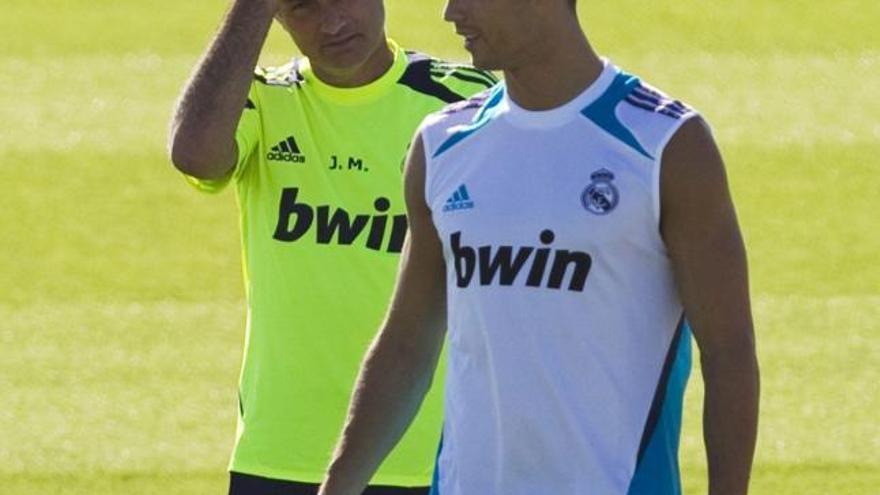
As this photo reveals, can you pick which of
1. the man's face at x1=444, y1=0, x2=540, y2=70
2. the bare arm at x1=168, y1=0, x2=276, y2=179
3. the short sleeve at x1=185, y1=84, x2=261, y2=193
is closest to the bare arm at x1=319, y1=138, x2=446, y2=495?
the man's face at x1=444, y1=0, x2=540, y2=70

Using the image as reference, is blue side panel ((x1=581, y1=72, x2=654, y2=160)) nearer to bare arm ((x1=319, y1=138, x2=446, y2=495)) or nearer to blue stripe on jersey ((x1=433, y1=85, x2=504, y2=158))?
blue stripe on jersey ((x1=433, y1=85, x2=504, y2=158))

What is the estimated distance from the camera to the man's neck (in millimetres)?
4191

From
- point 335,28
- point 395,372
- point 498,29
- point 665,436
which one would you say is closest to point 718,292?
point 665,436

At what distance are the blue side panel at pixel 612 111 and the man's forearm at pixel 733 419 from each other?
14.4 inches

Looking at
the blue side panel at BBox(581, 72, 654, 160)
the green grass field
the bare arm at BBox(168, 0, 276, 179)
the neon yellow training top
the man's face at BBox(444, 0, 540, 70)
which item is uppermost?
the man's face at BBox(444, 0, 540, 70)

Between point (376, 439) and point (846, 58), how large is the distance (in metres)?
9.64

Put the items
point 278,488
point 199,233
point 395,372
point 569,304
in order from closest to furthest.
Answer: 1. point 569,304
2. point 395,372
3. point 278,488
4. point 199,233

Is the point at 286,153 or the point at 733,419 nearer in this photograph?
the point at 733,419

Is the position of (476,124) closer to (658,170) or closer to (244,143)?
(658,170)

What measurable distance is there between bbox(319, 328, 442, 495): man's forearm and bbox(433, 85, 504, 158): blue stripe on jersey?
15.3 inches

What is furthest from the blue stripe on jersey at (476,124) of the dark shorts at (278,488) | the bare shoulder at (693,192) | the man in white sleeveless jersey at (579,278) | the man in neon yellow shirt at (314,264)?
the dark shorts at (278,488)

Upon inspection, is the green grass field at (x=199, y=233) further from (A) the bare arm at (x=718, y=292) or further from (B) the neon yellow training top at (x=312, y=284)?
(A) the bare arm at (x=718, y=292)

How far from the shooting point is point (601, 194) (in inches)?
161

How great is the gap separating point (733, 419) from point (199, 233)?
7.89m
